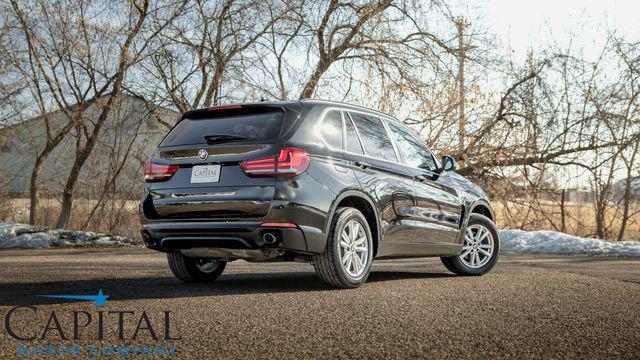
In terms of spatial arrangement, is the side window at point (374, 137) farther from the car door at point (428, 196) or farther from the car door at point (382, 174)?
the car door at point (428, 196)

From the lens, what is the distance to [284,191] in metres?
6.16

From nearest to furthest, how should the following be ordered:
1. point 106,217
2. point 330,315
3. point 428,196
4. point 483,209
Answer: point 330,315
point 428,196
point 483,209
point 106,217

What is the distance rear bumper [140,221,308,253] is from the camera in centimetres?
620

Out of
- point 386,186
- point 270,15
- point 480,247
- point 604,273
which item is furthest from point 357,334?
point 270,15

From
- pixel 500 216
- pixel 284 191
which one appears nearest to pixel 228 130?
pixel 284 191

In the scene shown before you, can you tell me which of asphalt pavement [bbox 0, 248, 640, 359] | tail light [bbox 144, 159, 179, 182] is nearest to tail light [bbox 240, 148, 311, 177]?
tail light [bbox 144, 159, 179, 182]

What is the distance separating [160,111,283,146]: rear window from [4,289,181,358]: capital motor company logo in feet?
5.84

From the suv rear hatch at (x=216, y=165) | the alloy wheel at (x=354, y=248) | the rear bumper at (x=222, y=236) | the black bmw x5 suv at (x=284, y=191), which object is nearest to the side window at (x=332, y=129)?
the black bmw x5 suv at (x=284, y=191)

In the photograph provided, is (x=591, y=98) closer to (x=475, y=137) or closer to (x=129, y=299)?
(x=475, y=137)

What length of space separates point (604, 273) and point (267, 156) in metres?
5.66

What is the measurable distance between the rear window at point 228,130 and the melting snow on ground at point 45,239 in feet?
32.6

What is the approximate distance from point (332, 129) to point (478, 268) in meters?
3.20

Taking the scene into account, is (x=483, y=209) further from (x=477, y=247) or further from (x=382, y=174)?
(x=382, y=174)

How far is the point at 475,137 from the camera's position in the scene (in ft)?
64.2
